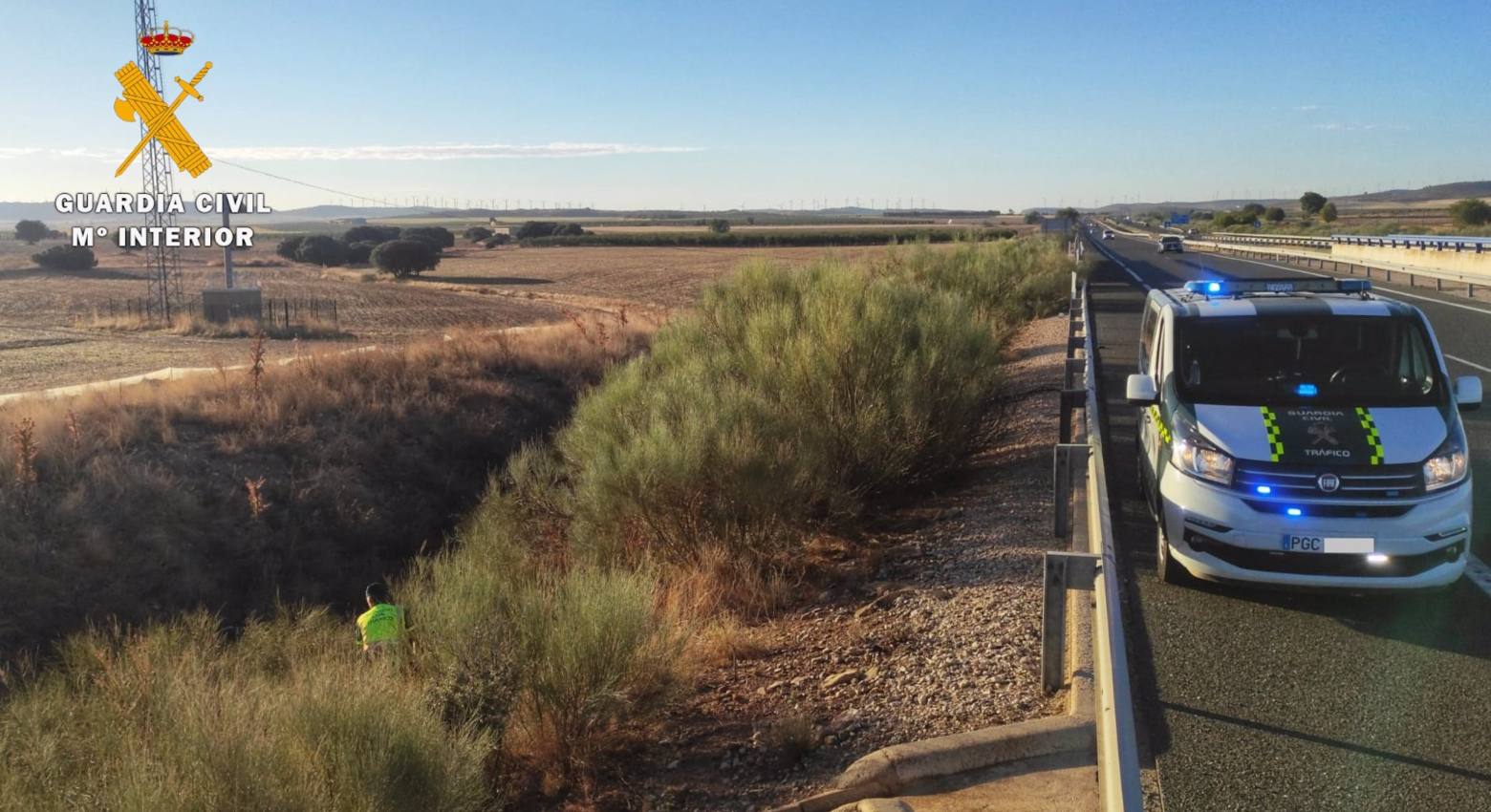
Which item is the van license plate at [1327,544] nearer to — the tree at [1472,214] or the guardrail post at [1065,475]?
the guardrail post at [1065,475]

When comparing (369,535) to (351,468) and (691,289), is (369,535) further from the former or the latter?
(691,289)

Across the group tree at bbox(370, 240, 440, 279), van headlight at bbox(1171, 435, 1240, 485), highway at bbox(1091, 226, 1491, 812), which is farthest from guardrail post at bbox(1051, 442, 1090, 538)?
tree at bbox(370, 240, 440, 279)

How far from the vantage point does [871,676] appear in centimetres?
707

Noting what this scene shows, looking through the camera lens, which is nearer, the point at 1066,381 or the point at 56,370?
the point at 1066,381

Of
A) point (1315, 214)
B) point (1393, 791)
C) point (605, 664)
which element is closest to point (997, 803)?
point (1393, 791)

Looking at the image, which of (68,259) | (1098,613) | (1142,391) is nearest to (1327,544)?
(1142,391)

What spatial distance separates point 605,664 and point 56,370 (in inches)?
1084

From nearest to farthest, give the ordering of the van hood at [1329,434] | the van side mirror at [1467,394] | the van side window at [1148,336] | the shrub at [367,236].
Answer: the van hood at [1329,434] → the van side mirror at [1467,394] → the van side window at [1148,336] → the shrub at [367,236]

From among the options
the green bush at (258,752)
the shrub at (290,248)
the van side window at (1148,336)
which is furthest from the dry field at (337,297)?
the green bush at (258,752)

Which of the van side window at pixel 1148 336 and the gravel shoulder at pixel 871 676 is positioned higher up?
the van side window at pixel 1148 336

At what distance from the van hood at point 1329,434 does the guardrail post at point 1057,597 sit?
2.06m

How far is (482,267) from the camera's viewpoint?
86.6m

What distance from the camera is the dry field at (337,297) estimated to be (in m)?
31.3

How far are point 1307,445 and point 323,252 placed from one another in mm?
98954
